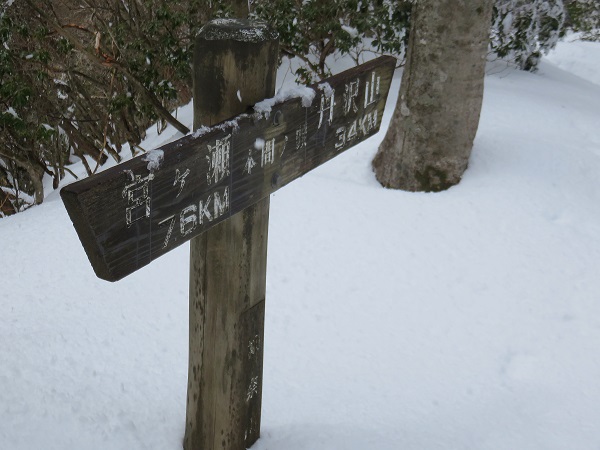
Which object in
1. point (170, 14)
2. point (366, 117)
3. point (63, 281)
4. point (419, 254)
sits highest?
point (366, 117)

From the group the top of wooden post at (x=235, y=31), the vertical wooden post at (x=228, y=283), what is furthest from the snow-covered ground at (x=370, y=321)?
the top of wooden post at (x=235, y=31)

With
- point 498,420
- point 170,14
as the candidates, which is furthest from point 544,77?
point 498,420

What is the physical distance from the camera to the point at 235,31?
2.02m

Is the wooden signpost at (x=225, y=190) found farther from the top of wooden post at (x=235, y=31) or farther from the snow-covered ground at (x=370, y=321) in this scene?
the snow-covered ground at (x=370, y=321)

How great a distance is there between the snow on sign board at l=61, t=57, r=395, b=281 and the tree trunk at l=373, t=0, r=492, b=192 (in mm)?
2139

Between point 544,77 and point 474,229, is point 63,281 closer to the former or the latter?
point 474,229

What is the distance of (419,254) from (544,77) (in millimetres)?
4412

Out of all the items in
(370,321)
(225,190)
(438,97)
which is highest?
(225,190)

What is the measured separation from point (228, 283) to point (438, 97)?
2710mm

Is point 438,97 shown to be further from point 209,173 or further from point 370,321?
point 209,173

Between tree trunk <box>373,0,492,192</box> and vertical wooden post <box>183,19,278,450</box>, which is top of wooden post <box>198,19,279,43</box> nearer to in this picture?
vertical wooden post <box>183,19,278,450</box>

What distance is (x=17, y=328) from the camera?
359 centimetres

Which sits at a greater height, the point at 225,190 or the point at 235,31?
the point at 235,31

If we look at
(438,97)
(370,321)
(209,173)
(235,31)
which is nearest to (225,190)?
(209,173)
